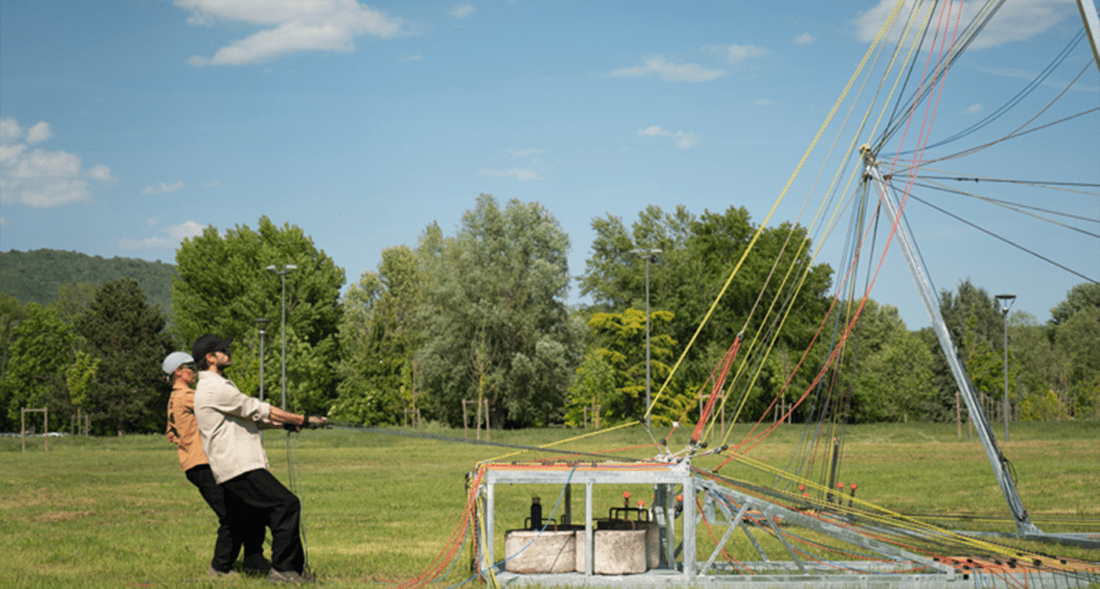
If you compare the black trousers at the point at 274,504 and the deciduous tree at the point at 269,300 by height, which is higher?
the deciduous tree at the point at 269,300

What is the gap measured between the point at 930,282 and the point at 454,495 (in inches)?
419

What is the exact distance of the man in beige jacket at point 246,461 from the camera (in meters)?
8.29

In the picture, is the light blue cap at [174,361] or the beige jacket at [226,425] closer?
the beige jacket at [226,425]

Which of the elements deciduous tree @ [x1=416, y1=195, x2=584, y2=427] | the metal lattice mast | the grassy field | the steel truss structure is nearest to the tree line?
deciduous tree @ [x1=416, y1=195, x2=584, y2=427]

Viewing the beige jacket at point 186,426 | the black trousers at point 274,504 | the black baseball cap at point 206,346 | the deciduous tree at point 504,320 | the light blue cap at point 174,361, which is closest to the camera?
the black trousers at point 274,504

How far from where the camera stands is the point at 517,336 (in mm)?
60000

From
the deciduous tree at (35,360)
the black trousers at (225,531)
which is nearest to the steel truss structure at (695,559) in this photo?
the black trousers at (225,531)

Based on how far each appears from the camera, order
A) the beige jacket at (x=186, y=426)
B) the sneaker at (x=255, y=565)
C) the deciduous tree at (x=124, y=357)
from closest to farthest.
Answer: the sneaker at (x=255, y=565) → the beige jacket at (x=186, y=426) → the deciduous tree at (x=124, y=357)

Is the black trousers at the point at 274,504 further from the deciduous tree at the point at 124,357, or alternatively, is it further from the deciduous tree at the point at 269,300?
the deciduous tree at the point at 124,357

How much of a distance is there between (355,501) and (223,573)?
9.64m

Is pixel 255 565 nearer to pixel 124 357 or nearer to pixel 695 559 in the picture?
pixel 695 559

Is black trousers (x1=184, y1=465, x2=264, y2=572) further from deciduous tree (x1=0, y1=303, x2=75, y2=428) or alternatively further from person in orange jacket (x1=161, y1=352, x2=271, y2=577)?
deciduous tree (x1=0, y1=303, x2=75, y2=428)

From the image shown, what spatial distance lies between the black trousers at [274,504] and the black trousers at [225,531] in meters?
0.61

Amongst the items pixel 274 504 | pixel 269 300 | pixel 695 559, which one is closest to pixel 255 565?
pixel 274 504
